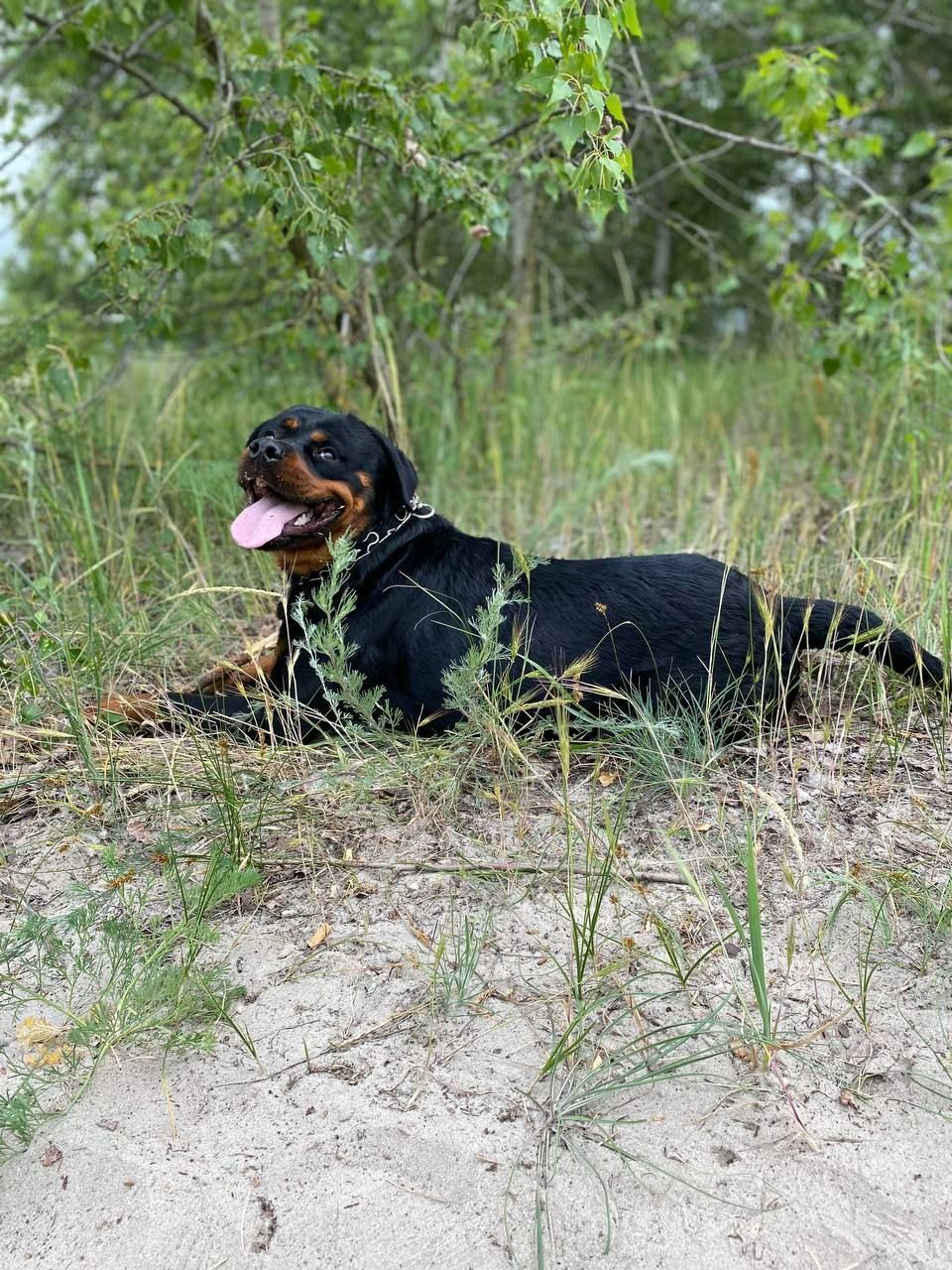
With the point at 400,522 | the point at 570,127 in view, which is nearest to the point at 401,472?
the point at 400,522

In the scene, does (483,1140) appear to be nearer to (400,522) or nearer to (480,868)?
(480,868)

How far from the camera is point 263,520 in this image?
11.1 feet

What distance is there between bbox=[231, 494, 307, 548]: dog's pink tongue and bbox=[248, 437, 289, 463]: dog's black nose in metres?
0.18

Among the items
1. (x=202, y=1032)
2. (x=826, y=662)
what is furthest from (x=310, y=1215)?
(x=826, y=662)

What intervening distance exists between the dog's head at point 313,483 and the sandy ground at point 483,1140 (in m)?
1.41

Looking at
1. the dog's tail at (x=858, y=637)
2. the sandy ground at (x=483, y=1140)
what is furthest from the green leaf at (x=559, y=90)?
the sandy ground at (x=483, y=1140)

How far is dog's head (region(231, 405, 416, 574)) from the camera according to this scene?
333 cm

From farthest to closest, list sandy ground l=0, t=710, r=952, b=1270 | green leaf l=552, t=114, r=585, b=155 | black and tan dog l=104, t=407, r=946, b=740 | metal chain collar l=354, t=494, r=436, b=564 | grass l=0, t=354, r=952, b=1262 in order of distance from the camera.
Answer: metal chain collar l=354, t=494, r=436, b=564
black and tan dog l=104, t=407, r=946, b=740
green leaf l=552, t=114, r=585, b=155
grass l=0, t=354, r=952, b=1262
sandy ground l=0, t=710, r=952, b=1270

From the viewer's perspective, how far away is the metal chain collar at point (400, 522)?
3.50 m

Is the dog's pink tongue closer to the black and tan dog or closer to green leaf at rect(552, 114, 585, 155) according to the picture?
the black and tan dog

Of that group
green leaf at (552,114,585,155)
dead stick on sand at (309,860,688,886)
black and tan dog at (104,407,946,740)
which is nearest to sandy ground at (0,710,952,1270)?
dead stick on sand at (309,860,688,886)

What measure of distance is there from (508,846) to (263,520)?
1.34m

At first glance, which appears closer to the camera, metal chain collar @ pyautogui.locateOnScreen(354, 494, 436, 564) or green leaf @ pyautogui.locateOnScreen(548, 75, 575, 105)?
green leaf @ pyautogui.locateOnScreen(548, 75, 575, 105)

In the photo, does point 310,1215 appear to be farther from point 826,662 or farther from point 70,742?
point 826,662
